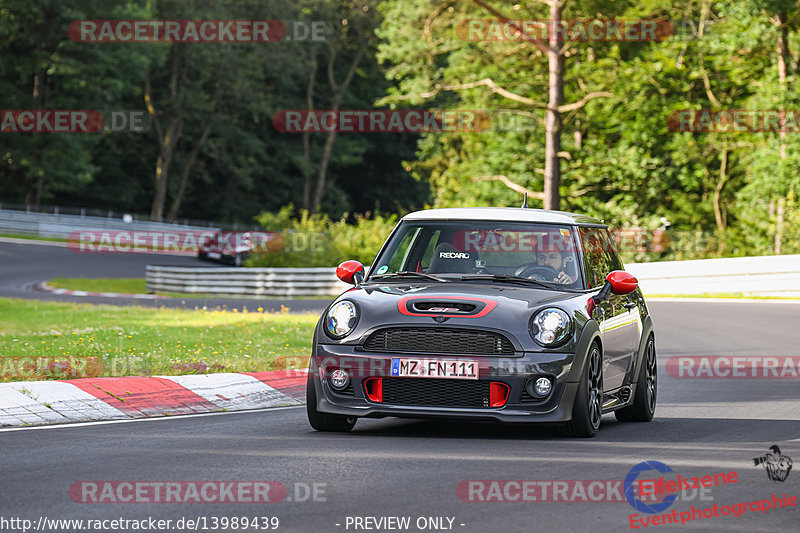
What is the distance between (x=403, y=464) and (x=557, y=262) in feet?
8.85

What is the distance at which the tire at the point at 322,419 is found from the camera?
934 cm

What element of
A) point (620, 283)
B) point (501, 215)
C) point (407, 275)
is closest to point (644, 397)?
point (620, 283)

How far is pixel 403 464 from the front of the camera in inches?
314

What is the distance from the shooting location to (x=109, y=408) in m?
10.6

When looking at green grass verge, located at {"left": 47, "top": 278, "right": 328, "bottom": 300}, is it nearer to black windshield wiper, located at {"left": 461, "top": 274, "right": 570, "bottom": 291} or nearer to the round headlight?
black windshield wiper, located at {"left": 461, "top": 274, "right": 570, "bottom": 291}

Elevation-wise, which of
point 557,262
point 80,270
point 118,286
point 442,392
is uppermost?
point 557,262

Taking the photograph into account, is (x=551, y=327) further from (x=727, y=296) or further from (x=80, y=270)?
(x=80, y=270)

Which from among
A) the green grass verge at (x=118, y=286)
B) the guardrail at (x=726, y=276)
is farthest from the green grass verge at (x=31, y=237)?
the guardrail at (x=726, y=276)

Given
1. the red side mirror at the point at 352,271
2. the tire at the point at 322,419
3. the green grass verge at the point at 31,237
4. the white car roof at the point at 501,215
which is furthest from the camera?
the green grass verge at the point at 31,237

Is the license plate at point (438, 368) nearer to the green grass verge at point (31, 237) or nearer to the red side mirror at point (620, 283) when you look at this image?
the red side mirror at point (620, 283)

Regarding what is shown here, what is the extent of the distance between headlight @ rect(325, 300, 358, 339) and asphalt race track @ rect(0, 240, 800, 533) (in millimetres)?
775

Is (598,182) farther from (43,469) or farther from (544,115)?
(43,469)

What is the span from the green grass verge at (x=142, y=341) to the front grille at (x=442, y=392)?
180 inches

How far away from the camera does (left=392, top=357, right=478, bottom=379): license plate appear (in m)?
8.84
